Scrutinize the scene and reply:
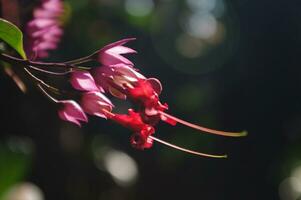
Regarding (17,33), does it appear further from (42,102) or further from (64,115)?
(42,102)

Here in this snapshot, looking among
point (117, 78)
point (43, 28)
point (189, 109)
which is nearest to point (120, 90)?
point (117, 78)

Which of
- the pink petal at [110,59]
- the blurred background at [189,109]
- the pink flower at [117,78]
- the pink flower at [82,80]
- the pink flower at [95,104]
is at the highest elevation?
the pink petal at [110,59]

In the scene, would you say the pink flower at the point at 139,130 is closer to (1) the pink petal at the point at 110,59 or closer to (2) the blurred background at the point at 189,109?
(1) the pink petal at the point at 110,59

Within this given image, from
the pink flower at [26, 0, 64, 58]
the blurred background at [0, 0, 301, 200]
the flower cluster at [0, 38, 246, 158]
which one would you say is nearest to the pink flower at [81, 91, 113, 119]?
the flower cluster at [0, 38, 246, 158]

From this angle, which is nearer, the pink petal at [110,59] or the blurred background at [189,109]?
the pink petal at [110,59]

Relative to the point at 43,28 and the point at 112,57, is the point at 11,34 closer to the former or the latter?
the point at 112,57

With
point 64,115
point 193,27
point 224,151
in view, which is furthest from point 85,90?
point 193,27

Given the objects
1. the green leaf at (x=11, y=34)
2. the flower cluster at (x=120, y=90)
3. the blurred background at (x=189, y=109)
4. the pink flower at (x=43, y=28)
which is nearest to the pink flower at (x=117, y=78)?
the flower cluster at (x=120, y=90)

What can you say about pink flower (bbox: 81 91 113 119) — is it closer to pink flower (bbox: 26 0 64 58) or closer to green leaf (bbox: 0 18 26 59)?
green leaf (bbox: 0 18 26 59)
